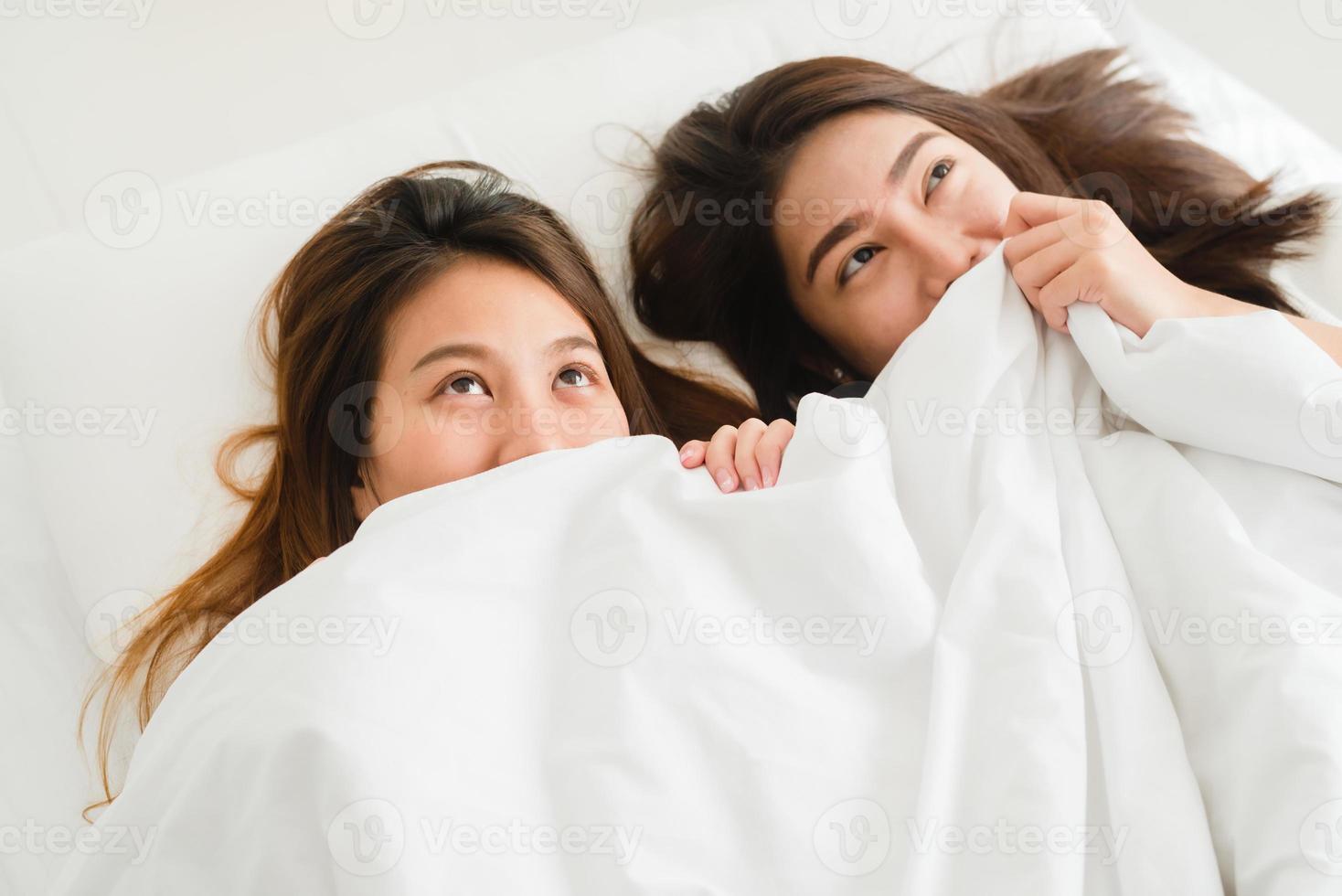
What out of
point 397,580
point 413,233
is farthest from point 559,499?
point 413,233

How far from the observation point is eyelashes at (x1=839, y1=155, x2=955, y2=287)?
1437 millimetres

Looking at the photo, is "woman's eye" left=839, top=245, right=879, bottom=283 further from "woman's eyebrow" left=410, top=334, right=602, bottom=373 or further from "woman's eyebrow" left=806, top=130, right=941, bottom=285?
"woman's eyebrow" left=410, top=334, right=602, bottom=373

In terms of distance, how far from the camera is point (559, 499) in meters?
0.97

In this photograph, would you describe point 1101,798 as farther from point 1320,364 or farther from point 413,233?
point 413,233

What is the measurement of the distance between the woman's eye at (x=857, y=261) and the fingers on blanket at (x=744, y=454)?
39cm

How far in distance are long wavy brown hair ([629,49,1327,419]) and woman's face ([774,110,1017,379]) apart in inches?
2.5

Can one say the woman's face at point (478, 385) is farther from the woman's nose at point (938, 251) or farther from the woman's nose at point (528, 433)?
the woman's nose at point (938, 251)

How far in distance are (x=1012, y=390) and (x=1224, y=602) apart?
33 cm

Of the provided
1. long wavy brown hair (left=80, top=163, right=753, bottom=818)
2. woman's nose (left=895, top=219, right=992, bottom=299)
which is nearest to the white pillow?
long wavy brown hair (left=80, top=163, right=753, bottom=818)

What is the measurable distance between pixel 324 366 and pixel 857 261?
2.45ft

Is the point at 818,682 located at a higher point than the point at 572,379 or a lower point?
lower

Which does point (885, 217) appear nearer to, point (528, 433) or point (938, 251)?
point (938, 251)

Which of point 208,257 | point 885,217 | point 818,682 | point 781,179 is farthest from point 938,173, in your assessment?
point 208,257

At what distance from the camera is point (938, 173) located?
1.45 m
